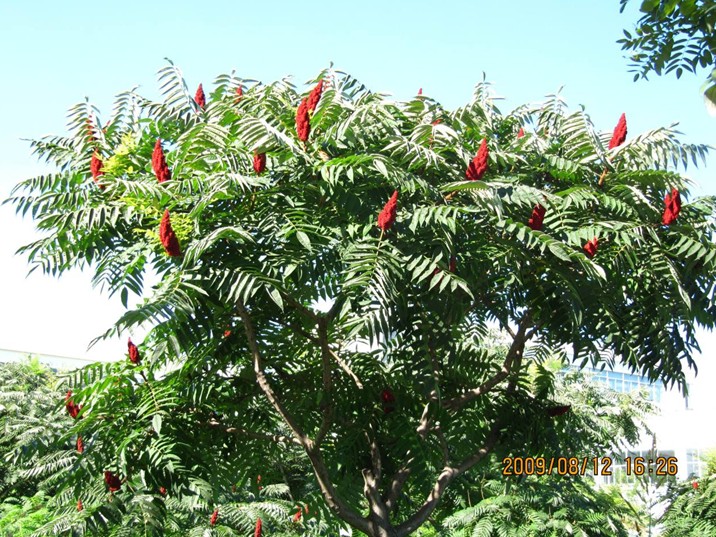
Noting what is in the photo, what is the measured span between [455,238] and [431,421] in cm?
173

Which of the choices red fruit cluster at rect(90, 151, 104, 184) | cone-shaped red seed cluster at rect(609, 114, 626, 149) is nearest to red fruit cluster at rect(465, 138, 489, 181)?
cone-shaped red seed cluster at rect(609, 114, 626, 149)

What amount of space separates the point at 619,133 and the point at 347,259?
7.56 ft

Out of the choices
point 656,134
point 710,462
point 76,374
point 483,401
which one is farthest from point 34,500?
point 710,462

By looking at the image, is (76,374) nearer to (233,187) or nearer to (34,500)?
(233,187)

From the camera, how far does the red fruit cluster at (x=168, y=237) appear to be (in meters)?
4.64

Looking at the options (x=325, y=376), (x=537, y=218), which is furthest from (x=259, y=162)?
(x=537, y=218)

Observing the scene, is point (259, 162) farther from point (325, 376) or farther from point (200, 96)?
point (325, 376)

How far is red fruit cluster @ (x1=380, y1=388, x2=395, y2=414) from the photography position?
21.0 ft

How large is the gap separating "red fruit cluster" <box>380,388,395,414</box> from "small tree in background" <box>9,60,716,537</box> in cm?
2

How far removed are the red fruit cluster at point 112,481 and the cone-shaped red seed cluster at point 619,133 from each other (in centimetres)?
444

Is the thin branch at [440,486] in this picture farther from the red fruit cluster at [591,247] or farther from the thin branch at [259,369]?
the red fruit cluster at [591,247]

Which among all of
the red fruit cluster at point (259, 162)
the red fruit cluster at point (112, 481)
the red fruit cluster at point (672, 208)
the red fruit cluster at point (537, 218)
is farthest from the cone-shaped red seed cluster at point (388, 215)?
the red fruit cluster at point (112, 481)

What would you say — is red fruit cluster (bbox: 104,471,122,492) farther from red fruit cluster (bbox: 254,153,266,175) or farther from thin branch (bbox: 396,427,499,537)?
red fruit cluster (bbox: 254,153,266,175)

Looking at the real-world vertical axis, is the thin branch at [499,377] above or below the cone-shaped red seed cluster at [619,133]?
below
